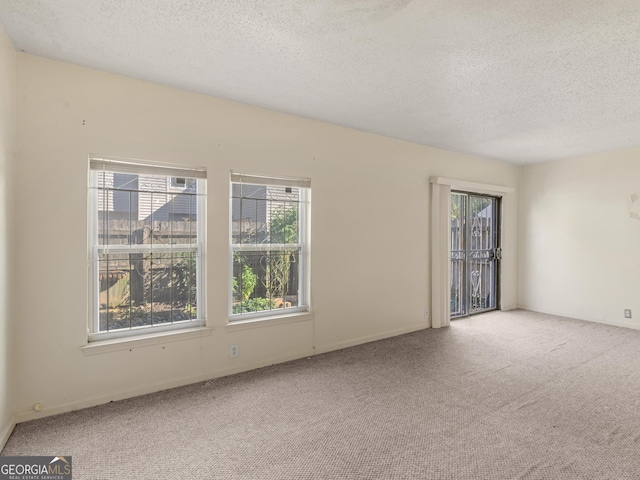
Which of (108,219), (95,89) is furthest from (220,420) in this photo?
(95,89)

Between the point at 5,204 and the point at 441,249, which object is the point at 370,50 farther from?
the point at 441,249

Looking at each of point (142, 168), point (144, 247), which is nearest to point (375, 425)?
point (144, 247)

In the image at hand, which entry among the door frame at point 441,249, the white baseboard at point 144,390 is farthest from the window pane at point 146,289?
the door frame at point 441,249

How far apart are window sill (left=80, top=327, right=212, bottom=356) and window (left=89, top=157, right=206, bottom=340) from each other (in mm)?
68

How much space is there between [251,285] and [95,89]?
206 cm

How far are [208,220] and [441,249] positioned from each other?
3281 millimetres

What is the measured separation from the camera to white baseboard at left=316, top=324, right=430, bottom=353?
12.6ft

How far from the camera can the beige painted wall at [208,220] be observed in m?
2.43

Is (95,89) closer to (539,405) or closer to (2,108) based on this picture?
(2,108)

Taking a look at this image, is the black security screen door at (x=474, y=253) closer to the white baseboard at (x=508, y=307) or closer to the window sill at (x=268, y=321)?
the white baseboard at (x=508, y=307)

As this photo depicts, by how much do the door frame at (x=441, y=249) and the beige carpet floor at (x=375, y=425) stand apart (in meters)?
1.27

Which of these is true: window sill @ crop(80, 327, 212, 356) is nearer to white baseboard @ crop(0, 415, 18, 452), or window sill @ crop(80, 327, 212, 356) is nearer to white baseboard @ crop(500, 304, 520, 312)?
white baseboard @ crop(0, 415, 18, 452)

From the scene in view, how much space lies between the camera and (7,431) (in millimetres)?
2191

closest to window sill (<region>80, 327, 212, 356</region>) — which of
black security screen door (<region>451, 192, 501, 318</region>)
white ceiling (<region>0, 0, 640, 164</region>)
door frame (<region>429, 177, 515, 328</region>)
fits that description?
white ceiling (<region>0, 0, 640, 164</region>)
